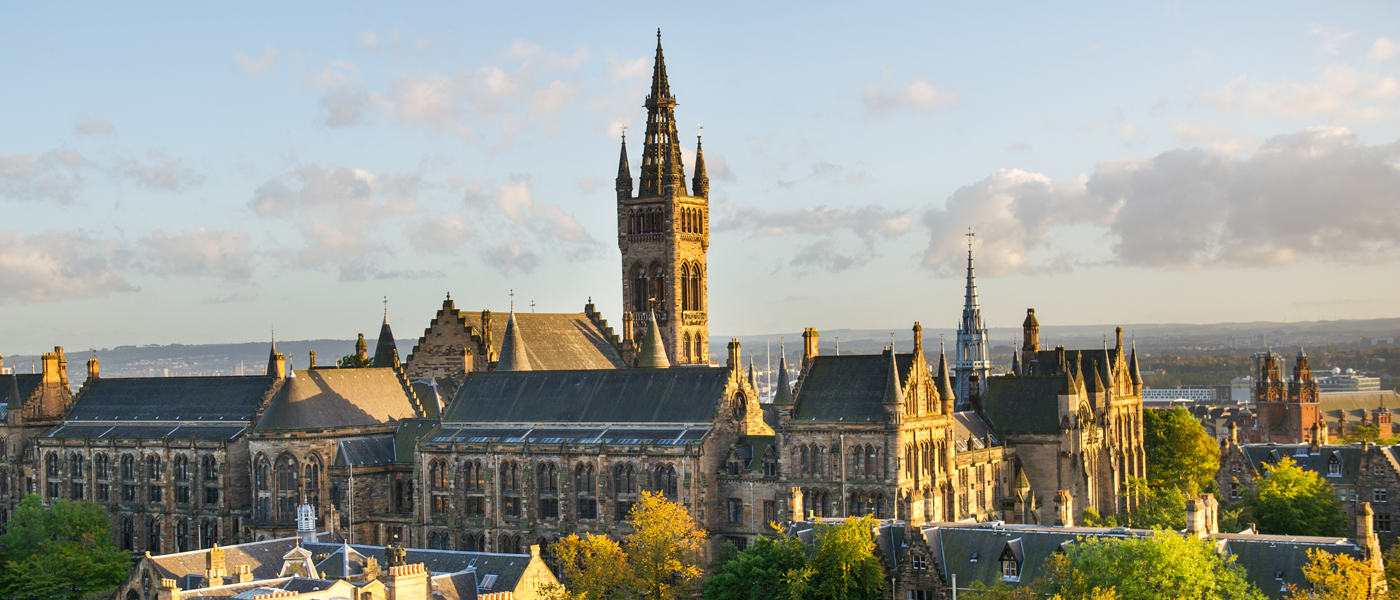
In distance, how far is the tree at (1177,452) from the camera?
478ft

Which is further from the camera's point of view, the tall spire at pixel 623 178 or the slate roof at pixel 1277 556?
the tall spire at pixel 623 178

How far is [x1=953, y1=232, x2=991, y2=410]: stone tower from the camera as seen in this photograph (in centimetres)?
12950

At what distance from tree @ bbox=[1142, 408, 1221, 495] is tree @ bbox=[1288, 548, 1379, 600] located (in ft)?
243

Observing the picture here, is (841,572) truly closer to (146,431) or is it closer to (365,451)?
(365,451)

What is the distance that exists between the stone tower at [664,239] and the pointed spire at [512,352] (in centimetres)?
2742

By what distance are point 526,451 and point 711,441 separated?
15.1m

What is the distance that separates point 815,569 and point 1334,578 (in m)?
24.6

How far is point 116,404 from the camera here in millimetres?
138250

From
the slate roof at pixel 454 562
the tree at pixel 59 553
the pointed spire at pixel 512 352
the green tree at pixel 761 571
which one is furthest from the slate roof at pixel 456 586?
the pointed spire at pixel 512 352

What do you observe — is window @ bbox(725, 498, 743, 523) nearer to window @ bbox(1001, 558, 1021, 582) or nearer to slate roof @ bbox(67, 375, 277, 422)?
window @ bbox(1001, 558, 1021, 582)

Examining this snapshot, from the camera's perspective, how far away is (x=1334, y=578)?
216ft

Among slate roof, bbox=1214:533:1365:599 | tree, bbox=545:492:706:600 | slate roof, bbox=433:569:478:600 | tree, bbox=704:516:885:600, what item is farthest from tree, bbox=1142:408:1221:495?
slate roof, bbox=433:569:478:600

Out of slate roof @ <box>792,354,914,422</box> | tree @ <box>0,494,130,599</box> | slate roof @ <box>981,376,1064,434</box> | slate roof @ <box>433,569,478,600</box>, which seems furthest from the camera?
slate roof @ <box>981,376,1064,434</box>

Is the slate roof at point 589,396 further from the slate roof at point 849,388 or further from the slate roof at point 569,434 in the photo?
the slate roof at point 849,388
